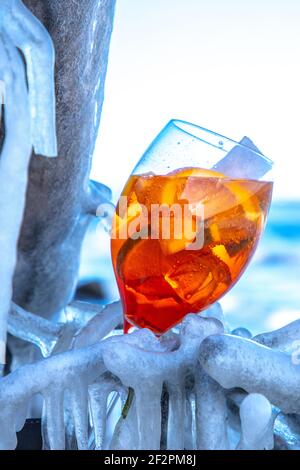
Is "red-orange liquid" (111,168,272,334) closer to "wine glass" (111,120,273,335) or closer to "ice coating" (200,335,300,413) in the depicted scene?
"wine glass" (111,120,273,335)

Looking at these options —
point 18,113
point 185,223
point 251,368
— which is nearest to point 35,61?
point 18,113

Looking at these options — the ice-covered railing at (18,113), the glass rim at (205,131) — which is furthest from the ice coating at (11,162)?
the glass rim at (205,131)

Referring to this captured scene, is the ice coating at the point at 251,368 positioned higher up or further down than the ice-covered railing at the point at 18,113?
further down

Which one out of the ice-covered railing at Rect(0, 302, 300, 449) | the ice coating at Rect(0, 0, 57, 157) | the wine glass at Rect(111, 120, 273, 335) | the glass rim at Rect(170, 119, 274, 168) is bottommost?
the ice-covered railing at Rect(0, 302, 300, 449)

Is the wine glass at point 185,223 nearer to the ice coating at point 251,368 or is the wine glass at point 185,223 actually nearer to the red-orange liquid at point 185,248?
the red-orange liquid at point 185,248

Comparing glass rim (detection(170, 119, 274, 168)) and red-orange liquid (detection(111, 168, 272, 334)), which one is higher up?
glass rim (detection(170, 119, 274, 168))

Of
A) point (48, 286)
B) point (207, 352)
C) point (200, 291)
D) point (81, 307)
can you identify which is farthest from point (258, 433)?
point (48, 286)

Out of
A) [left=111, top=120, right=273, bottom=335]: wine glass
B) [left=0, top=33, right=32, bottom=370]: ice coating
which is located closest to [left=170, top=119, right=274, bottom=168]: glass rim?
[left=111, top=120, right=273, bottom=335]: wine glass
